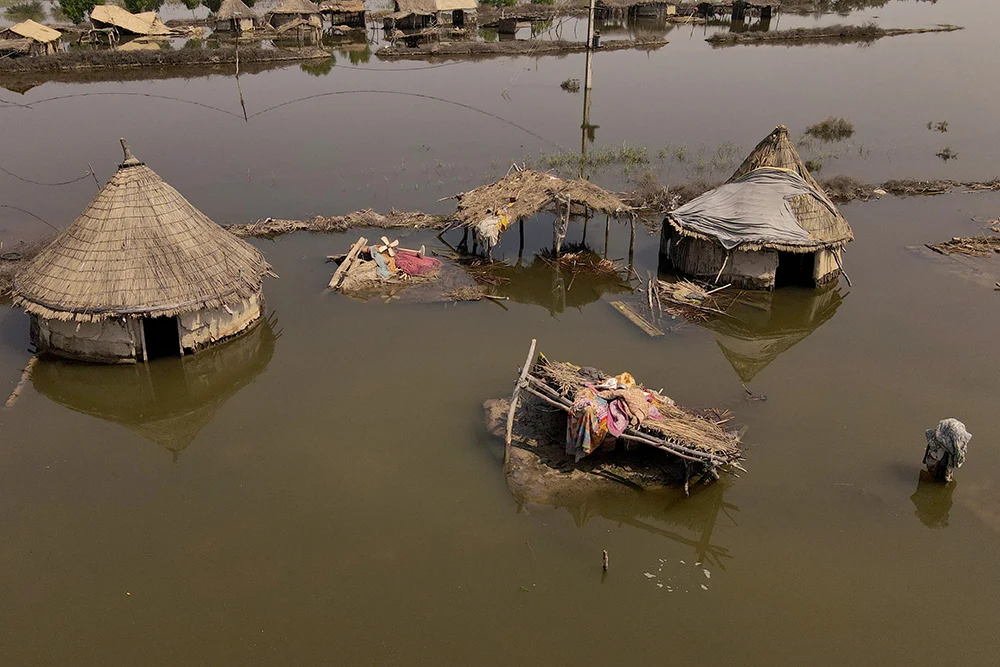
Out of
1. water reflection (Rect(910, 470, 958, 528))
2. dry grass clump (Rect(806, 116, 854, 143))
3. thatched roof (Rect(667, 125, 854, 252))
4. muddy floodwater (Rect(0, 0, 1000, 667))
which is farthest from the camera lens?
dry grass clump (Rect(806, 116, 854, 143))

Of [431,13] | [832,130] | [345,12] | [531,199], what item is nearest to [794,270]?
[531,199]

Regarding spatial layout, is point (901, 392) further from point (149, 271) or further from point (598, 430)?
point (149, 271)

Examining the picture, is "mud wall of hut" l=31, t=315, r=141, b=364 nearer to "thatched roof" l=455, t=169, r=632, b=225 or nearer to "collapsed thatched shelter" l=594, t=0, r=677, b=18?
"thatched roof" l=455, t=169, r=632, b=225

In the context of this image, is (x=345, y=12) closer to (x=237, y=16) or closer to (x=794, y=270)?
(x=237, y=16)

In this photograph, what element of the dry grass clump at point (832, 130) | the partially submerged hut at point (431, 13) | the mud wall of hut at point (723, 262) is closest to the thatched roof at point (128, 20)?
the partially submerged hut at point (431, 13)

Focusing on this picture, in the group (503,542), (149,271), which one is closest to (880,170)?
(503,542)

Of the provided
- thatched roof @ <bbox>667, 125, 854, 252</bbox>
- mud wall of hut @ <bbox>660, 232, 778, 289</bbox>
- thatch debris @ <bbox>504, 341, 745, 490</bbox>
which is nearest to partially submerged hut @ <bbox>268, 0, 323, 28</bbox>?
thatched roof @ <bbox>667, 125, 854, 252</bbox>

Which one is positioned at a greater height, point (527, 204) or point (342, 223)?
point (527, 204)
